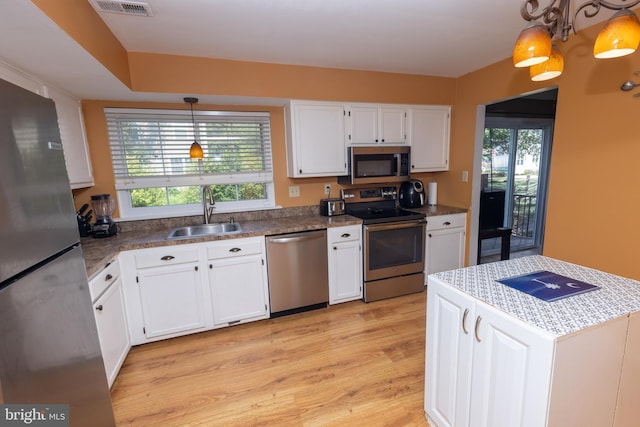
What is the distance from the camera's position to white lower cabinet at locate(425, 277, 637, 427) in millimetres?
1010

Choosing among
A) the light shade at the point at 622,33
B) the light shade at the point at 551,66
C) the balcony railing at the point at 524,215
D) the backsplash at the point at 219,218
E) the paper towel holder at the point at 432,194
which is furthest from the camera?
the balcony railing at the point at 524,215

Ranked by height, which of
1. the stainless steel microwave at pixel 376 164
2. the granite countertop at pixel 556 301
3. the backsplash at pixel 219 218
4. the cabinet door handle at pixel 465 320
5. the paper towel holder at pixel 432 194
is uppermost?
the stainless steel microwave at pixel 376 164

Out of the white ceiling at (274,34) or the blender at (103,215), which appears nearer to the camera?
the white ceiling at (274,34)

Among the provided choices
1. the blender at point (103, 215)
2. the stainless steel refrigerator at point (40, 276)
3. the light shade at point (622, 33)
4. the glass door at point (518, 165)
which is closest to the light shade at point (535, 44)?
the light shade at point (622, 33)

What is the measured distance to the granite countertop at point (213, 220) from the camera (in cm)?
214

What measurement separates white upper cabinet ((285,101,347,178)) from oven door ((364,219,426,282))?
2.56 feet

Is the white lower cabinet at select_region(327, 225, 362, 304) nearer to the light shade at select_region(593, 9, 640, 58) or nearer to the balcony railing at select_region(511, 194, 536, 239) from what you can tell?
the light shade at select_region(593, 9, 640, 58)

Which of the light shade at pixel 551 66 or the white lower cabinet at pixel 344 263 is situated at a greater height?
the light shade at pixel 551 66

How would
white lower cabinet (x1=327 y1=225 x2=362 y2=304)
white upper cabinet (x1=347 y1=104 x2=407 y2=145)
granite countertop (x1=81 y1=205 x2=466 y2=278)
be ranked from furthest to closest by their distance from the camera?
white upper cabinet (x1=347 y1=104 x2=407 y2=145), white lower cabinet (x1=327 y1=225 x2=362 y2=304), granite countertop (x1=81 y1=205 x2=466 y2=278)

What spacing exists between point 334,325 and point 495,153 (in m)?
3.53

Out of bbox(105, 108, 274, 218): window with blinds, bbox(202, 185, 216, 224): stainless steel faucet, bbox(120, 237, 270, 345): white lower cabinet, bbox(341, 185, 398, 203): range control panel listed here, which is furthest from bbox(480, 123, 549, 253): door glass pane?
bbox(202, 185, 216, 224): stainless steel faucet

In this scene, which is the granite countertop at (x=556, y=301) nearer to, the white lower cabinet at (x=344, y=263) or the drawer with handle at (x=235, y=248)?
the white lower cabinet at (x=344, y=263)

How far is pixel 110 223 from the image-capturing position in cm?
255

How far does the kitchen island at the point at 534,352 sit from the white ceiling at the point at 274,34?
5.65ft
